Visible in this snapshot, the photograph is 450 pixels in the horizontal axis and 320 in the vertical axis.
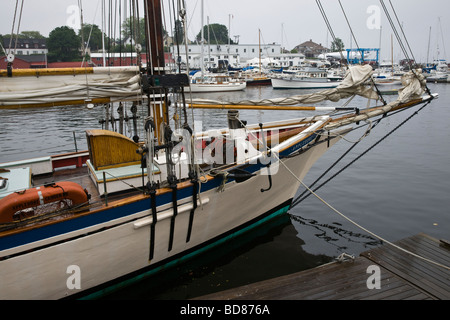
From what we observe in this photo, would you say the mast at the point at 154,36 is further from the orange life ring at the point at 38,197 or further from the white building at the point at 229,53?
the white building at the point at 229,53

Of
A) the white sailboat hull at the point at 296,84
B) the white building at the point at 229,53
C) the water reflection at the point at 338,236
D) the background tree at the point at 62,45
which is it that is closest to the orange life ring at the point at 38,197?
the water reflection at the point at 338,236

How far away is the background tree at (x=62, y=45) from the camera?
69438 mm

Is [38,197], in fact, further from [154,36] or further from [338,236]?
[338,236]

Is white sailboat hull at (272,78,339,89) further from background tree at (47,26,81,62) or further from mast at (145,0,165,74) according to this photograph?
mast at (145,0,165,74)

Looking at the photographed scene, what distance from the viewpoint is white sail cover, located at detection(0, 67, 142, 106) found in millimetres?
6312

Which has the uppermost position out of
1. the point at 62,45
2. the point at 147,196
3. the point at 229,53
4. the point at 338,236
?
the point at 229,53

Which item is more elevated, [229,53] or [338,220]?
[229,53]

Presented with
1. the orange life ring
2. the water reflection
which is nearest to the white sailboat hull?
the water reflection

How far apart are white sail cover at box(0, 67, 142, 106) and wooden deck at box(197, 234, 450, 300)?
4.62 metres

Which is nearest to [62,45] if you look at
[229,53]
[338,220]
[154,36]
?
[229,53]

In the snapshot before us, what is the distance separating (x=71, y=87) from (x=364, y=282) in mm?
6808

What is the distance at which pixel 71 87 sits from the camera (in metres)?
6.78

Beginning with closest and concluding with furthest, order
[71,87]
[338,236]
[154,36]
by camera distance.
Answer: [71,87] < [154,36] < [338,236]
